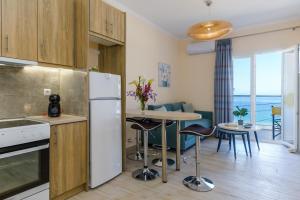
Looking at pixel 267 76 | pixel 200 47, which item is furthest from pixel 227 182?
pixel 267 76

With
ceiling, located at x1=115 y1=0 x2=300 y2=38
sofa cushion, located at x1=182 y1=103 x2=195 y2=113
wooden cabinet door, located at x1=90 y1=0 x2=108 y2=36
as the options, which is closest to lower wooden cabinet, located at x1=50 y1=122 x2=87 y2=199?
wooden cabinet door, located at x1=90 y1=0 x2=108 y2=36

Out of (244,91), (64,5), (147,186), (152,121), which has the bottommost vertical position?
(147,186)

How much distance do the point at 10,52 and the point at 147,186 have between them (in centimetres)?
212

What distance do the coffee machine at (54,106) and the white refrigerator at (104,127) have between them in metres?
0.45

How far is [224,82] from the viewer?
5.01m

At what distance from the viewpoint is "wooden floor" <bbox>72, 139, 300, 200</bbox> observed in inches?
90.1

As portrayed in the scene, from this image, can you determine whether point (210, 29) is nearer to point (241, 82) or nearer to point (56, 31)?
point (56, 31)

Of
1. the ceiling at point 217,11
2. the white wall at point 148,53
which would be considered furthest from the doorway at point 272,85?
the white wall at point 148,53

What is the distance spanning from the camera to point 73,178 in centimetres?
226

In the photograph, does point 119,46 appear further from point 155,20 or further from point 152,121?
point 155,20

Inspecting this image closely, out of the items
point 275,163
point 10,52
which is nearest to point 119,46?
point 10,52

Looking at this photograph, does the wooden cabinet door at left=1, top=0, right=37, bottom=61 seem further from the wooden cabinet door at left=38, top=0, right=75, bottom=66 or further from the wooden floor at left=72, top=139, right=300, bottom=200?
the wooden floor at left=72, top=139, right=300, bottom=200

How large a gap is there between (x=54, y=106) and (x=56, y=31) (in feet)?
2.91

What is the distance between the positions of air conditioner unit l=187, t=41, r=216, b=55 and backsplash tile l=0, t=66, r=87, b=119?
12.5 ft
